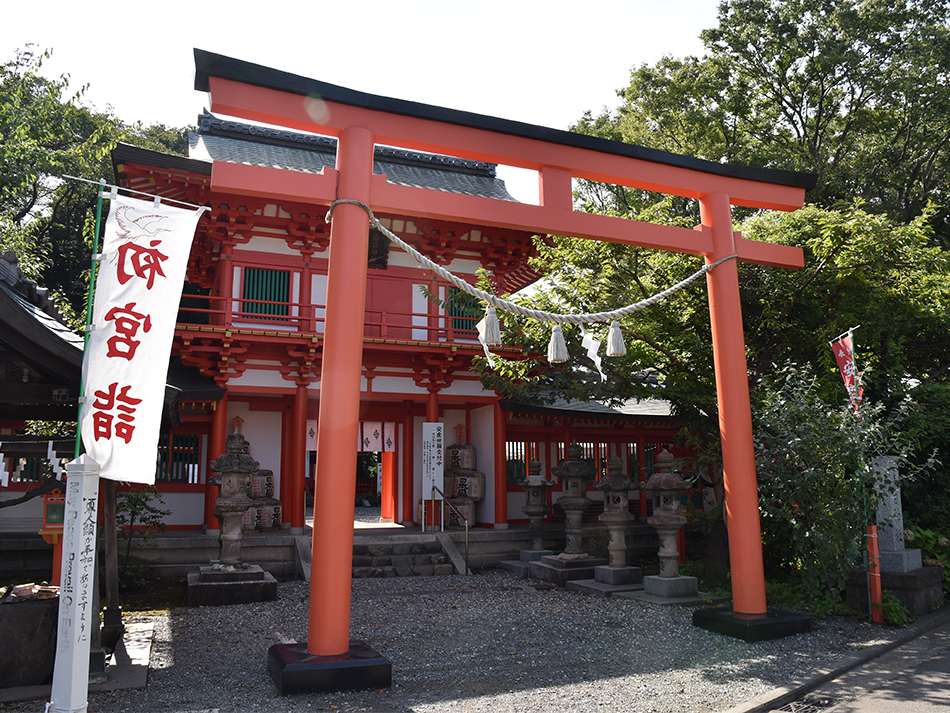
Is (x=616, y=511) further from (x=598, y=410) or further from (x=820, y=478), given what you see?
(x=598, y=410)

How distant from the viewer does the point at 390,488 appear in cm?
1459

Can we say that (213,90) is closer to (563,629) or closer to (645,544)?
(563,629)

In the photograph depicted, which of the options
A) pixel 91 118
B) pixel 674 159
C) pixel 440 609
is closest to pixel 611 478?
pixel 440 609

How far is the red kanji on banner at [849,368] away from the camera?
7.26 m

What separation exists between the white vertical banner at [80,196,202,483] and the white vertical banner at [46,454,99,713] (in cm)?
16

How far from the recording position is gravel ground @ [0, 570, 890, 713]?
15.0 feet

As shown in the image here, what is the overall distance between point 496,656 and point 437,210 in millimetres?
3989

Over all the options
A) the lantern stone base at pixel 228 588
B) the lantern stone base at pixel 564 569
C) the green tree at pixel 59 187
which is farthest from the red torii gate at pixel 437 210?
the green tree at pixel 59 187

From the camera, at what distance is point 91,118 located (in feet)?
76.8

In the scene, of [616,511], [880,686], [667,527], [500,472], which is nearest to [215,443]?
[500,472]

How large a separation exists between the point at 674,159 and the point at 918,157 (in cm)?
1418

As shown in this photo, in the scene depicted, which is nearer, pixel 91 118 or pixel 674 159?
pixel 674 159

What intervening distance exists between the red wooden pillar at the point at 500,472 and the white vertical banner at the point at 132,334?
9.25 meters

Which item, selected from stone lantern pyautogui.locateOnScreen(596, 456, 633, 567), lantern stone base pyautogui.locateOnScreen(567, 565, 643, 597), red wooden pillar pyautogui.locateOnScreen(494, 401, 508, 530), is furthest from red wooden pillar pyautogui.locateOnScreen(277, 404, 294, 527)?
stone lantern pyautogui.locateOnScreen(596, 456, 633, 567)
